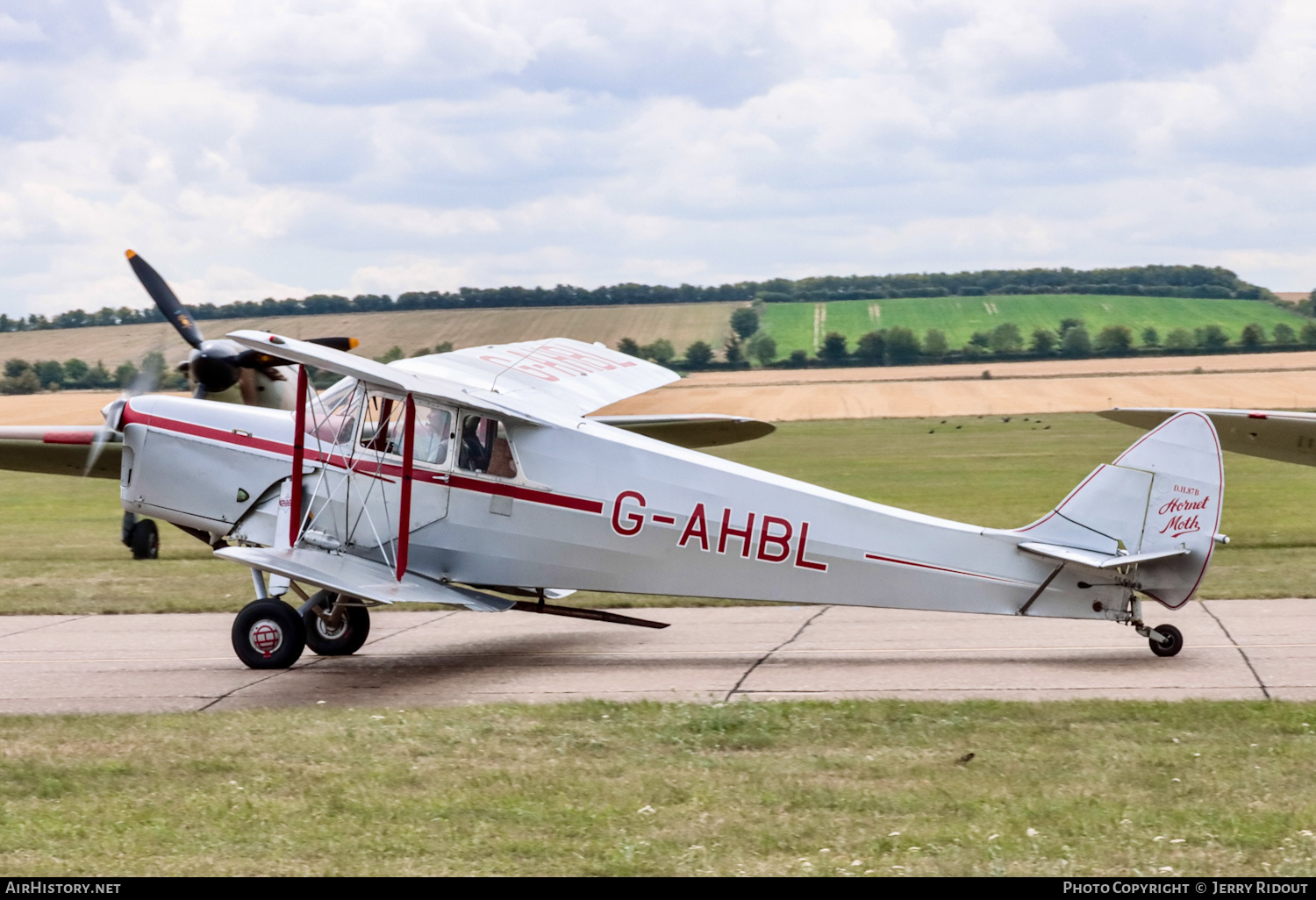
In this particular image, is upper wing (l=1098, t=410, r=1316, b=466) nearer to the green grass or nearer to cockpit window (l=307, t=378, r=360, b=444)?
the green grass

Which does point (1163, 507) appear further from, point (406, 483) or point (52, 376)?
point (52, 376)

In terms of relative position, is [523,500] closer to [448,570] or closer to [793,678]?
[448,570]

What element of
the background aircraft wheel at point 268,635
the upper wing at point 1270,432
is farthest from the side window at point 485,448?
the upper wing at point 1270,432

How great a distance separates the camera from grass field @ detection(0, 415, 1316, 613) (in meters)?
16.7

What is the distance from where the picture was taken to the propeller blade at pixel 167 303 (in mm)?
15617

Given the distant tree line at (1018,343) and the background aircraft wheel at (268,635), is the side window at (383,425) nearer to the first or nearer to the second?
the background aircraft wheel at (268,635)

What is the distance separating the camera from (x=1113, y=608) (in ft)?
36.6

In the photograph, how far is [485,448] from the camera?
12070 mm

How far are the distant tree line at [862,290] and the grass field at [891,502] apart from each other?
590 inches

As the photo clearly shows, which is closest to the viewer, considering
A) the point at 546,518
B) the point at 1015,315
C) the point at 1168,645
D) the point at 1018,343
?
the point at 1168,645

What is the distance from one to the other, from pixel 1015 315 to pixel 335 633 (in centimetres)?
9426

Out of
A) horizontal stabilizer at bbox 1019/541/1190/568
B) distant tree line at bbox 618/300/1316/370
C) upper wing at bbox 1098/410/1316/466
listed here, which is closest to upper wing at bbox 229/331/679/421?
horizontal stabilizer at bbox 1019/541/1190/568

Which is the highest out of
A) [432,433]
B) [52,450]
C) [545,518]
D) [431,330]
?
[431,330]

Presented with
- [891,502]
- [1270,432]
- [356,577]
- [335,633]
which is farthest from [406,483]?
[891,502]
